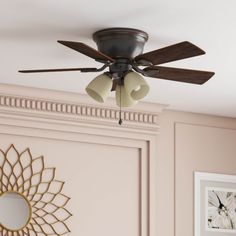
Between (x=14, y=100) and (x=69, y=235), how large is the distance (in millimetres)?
896

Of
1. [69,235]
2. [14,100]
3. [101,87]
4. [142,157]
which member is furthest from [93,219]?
[101,87]

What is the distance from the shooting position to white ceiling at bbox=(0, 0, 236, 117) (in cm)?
305

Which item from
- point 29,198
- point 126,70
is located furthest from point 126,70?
point 29,198

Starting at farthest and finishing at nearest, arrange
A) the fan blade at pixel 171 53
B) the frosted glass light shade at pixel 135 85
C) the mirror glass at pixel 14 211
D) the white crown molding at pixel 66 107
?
the white crown molding at pixel 66 107, the mirror glass at pixel 14 211, the frosted glass light shade at pixel 135 85, the fan blade at pixel 171 53

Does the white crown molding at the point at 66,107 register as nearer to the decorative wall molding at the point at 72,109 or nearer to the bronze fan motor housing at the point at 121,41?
the decorative wall molding at the point at 72,109

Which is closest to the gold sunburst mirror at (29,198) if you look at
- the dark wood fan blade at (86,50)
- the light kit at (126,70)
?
the light kit at (126,70)

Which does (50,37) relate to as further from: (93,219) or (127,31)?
(93,219)

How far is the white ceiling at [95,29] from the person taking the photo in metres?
3.05

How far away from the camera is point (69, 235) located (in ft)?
14.5

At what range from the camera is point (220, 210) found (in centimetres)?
489

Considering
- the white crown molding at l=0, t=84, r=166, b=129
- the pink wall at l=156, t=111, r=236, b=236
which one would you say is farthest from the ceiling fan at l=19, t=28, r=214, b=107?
the pink wall at l=156, t=111, r=236, b=236

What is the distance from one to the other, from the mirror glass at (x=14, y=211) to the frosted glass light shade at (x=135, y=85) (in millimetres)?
1355

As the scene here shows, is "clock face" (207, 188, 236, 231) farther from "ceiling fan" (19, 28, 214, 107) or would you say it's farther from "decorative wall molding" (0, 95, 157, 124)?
"ceiling fan" (19, 28, 214, 107)

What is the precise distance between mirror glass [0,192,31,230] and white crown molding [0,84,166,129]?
515 mm
